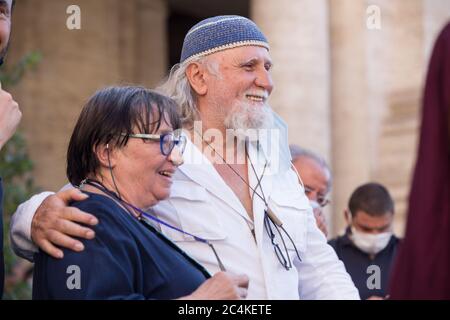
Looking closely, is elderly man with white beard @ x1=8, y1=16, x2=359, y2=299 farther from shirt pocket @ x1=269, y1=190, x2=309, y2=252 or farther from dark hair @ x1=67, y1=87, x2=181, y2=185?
dark hair @ x1=67, y1=87, x2=181, y2=185

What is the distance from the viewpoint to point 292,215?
4539 millimetres

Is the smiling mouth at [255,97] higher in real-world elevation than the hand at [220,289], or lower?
higher

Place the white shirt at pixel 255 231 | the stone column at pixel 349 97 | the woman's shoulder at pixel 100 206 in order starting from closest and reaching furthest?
1. the woman's shoulder at pixel 100 206
2. the white shirt at pixel 255 231
3. the stone column at pixel 349 97

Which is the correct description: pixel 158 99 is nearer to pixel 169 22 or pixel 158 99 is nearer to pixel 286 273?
pixel 286 273

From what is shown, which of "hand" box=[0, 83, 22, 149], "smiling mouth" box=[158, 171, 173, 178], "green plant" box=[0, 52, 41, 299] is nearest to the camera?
"hand" box=[0, 83, 22, 149]

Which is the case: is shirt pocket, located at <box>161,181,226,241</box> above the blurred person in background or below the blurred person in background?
below

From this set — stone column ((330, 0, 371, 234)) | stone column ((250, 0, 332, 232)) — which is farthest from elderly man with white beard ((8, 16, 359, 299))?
stone column ((330, 0, 371, 234))

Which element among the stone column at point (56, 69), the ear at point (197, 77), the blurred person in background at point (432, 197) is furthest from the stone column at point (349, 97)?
the blurred person in background at point (432, 197)

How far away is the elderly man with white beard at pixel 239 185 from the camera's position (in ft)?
14.2

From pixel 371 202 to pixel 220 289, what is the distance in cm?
350

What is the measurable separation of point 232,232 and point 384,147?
10.1 meters

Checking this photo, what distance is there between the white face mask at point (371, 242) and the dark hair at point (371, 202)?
139 mm

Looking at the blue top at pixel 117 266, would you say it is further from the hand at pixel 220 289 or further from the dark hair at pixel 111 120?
the dark hair at pixel 111 120

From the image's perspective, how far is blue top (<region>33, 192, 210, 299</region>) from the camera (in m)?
3.48
